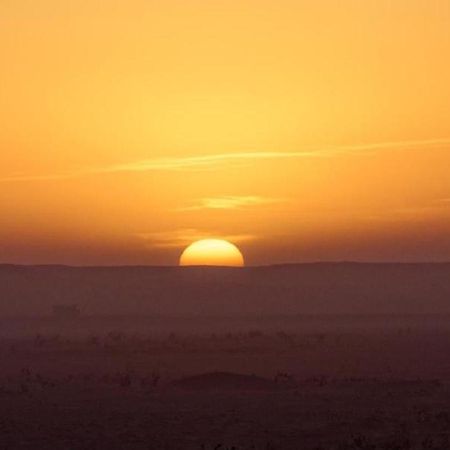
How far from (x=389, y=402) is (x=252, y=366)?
13233 mm

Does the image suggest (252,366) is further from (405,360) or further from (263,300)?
(263,300)

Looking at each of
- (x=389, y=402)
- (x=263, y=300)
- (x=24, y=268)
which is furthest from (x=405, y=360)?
(x=24, y=268)

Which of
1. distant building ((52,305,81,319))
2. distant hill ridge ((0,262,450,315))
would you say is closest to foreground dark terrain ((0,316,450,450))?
distant building ((52,305,81,319))

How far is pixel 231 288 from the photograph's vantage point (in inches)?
6250

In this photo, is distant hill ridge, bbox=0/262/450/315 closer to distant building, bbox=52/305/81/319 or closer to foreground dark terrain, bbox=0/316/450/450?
distant building, bbox=52/305/81/319

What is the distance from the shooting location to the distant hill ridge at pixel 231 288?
454 ft

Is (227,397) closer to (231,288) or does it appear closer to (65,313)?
(65,313)

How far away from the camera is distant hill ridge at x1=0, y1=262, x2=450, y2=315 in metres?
138

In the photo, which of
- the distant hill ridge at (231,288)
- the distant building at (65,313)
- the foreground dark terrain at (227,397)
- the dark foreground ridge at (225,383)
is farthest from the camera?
the distant hill ridge at (231,288)

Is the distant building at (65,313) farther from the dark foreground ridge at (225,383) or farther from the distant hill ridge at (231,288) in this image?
the dark foreground ridge at (225,383)

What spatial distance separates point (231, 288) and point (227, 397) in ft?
421

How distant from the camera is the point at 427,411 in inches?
1066

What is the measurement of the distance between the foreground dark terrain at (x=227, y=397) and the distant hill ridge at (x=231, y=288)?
80.1 metres

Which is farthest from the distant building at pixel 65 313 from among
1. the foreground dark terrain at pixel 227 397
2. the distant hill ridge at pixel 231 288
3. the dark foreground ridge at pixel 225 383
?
the dark foreground ridge at pixel 225 383
